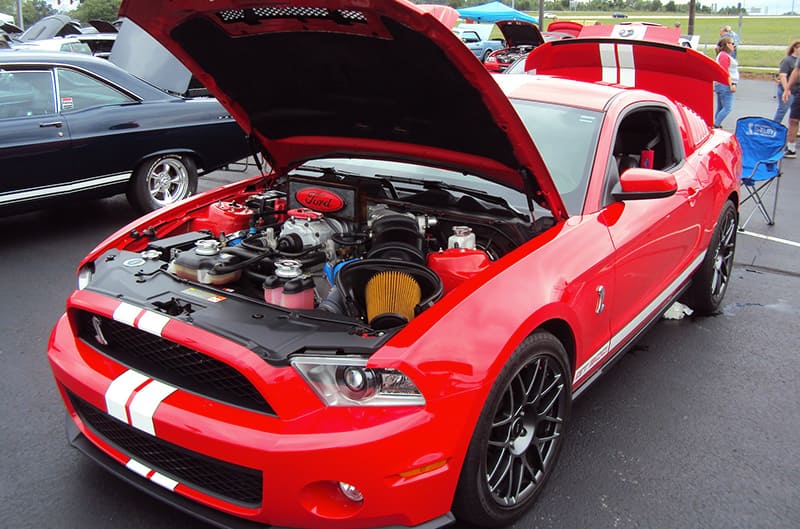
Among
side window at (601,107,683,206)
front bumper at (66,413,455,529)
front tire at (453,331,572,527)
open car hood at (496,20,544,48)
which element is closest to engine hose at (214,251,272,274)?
front bumper at (66,413,455,529)

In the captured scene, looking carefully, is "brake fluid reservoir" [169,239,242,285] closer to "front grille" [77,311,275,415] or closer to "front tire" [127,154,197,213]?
"front grille" [77,311,275,415]

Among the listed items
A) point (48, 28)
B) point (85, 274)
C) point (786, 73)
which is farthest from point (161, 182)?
point (48, 28)

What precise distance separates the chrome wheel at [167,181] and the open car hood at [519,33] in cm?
1124

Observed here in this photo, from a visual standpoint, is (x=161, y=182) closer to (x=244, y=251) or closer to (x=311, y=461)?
(x=244, y=251)

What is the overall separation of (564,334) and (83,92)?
16.9ft

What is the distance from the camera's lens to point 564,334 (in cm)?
260

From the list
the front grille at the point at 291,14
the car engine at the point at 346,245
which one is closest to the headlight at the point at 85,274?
the car engine at the point at 346,245

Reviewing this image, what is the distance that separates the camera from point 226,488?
6.77 ft

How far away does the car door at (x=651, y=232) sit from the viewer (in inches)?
116

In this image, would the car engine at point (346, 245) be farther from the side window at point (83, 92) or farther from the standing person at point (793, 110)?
the standing person at point (793, 110)

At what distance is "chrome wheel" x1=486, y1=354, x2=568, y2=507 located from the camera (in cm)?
227

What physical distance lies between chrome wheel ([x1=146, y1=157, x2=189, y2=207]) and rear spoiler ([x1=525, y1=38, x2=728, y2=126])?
365 centimetres

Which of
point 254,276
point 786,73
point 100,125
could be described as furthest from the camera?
point 786,73

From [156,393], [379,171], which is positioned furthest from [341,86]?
[156,393]
